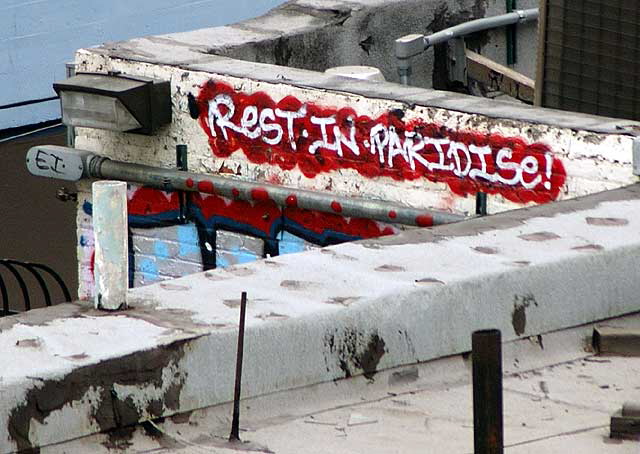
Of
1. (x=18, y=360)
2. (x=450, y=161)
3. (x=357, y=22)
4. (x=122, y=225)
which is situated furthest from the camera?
(x=357, y=22)

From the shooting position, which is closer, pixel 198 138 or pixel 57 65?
pixel 198 138

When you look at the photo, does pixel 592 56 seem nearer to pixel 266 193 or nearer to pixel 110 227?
pixel 266 193

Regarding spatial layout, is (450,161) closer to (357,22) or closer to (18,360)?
(357,22)

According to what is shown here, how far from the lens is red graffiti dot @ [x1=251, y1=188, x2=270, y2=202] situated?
9.03 m

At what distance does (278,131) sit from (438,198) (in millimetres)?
1125

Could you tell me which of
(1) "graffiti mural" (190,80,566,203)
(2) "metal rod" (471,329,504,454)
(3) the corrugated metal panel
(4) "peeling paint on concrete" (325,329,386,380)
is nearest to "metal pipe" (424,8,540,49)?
(3) the corrugated metal panel

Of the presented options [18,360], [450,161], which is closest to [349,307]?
[18,360]

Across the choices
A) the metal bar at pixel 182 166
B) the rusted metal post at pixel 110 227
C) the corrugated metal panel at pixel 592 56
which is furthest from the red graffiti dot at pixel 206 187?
the rusted metal post at pixel 110 227

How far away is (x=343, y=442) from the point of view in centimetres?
464

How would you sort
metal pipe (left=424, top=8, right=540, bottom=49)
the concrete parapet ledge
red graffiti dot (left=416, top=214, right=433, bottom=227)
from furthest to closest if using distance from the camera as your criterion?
metal pipe (left=424, top=8, right=540, bottom=49), red graffiti dot (left=416, top=214, right=433, bottom=227), the concrete parapet ledge

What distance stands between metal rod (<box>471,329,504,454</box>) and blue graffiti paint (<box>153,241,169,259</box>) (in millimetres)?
6541

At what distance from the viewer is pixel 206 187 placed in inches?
368

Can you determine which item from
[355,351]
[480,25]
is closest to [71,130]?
[480,25]

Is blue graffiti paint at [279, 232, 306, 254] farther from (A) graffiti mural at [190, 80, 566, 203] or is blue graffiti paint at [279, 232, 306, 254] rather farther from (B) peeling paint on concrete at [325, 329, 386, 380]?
(B) peeling paint on concrete at [325, 329, 386, 380]
